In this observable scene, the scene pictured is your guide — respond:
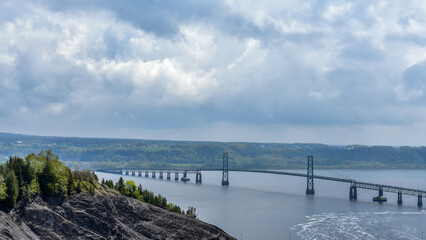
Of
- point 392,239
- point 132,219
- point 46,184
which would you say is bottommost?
point 392,239

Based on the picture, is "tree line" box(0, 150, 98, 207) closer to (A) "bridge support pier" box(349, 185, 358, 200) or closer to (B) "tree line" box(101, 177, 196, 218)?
(B) "tree line" box(101, 177, 196, 218)

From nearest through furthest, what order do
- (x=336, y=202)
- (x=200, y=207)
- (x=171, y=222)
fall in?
(x=171, y=222), (x=200, y=207), (x=336, y=202)

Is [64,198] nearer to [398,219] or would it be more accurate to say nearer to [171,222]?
[171,222]

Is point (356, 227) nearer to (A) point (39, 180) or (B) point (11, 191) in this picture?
(A) point (39, 180)

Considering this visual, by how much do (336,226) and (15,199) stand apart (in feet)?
217

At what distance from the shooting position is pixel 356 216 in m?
120

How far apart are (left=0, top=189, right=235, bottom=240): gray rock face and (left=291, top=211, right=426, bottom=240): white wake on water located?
34381 mm

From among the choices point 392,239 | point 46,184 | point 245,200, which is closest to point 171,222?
point 46,184

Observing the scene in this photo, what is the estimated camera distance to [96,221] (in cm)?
6016

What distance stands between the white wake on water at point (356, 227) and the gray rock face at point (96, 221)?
34381 millimetres

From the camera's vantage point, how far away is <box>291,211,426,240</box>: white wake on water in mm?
94188

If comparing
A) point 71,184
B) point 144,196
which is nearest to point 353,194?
point 144,196

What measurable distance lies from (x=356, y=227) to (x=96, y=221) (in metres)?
59.8

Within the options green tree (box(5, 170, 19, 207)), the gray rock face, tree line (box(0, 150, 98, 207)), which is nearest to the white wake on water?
the gray rock face
